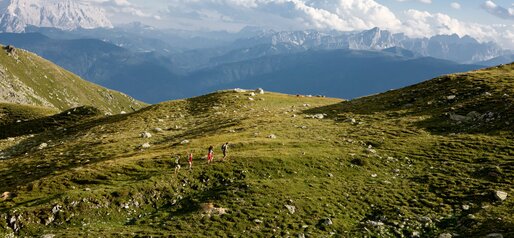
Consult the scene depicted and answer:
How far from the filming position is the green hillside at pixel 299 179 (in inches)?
1163

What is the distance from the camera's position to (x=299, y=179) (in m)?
37.8

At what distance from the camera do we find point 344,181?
3750 centimetres

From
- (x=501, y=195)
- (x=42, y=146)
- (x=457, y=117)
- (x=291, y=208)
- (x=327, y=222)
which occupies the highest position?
(x=457, y=117)

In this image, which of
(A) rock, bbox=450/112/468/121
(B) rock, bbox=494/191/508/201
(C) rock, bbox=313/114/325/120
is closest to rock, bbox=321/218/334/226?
(B) rock, bbox=494/191/508/201

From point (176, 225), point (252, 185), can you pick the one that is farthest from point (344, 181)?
point (176, 225)

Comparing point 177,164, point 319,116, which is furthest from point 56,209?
point 319,116

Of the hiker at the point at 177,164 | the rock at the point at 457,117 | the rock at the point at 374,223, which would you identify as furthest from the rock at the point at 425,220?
the rock at the point at 457,117

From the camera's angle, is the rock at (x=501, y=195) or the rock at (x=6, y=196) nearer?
the rock at (x=501, y=195)

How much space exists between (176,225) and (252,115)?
Answer: 4736cm

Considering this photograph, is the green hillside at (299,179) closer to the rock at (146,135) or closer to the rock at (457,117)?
the rock at (457,117)

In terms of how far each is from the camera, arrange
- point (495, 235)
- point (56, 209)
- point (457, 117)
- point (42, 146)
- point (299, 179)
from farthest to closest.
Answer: point (42, 146) < point (457, 117) < point (299, 179) < point (56, 209) < point (495, 235)

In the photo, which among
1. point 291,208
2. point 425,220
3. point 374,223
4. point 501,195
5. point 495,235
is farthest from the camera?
point 501,195

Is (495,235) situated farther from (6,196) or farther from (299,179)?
(6,196)

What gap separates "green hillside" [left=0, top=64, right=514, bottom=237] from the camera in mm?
29547
